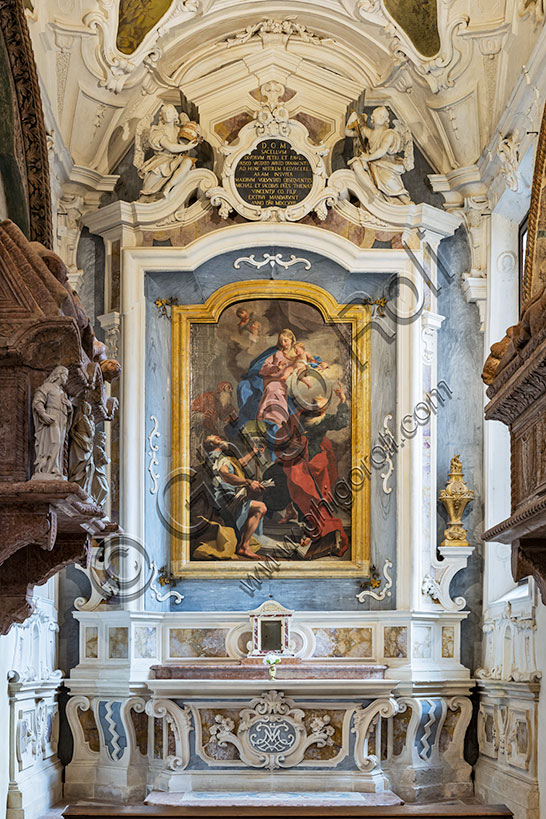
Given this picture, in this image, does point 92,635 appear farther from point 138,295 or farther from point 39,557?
point 39,557

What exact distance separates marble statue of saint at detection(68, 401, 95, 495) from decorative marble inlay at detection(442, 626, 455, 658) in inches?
204

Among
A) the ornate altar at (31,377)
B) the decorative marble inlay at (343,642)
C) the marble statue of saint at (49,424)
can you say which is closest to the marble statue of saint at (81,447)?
the ornate altar at (31,377)

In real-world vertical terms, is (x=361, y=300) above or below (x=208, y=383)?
above

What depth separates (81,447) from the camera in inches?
310

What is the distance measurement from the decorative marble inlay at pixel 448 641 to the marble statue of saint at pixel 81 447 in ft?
17.0

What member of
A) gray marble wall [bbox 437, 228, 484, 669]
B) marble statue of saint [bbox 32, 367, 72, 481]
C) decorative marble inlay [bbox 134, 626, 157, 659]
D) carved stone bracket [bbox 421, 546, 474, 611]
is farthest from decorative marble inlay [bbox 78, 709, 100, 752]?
marble statue of saint [bbox 32, 367, 72, 481]

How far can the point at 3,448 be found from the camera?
23.3ft

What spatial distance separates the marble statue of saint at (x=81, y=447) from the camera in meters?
7.86

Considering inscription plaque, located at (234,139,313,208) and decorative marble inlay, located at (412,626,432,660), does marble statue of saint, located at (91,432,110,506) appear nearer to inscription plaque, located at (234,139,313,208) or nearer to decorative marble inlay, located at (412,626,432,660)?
decorative marble inlay, located at (412,626,432,660)

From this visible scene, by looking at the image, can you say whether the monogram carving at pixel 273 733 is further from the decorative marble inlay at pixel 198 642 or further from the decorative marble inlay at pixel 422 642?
the decorative marble inlay at pixel 422 642

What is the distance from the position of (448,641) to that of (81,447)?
5.45 metres

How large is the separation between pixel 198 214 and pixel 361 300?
1.80 metres

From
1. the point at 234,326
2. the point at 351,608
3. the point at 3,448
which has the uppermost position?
the point at 234,326

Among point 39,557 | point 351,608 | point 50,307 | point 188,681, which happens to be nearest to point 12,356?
point 50,307
